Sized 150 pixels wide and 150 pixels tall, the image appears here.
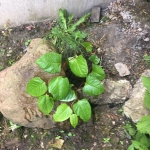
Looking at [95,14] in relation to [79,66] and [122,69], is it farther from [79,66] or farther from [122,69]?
[79,66]

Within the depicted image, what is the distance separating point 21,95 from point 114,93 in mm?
993

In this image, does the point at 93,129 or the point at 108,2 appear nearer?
the point at 93,129

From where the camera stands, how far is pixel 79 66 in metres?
2.48

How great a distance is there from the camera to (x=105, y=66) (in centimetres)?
289

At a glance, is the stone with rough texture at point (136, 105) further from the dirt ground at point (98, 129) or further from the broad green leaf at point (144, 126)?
the broad green leaf at point (144, 126)

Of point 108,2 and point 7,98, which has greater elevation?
point 108,2

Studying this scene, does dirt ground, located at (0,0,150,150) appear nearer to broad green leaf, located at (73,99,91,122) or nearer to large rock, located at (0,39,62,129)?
large rock, located at (0,39,62,129)

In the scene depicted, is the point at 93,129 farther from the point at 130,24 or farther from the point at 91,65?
the point at 130,24

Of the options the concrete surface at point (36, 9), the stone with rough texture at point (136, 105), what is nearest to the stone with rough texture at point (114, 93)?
the stone with rough texture at point (136, 105)

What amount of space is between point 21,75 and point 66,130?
76cm

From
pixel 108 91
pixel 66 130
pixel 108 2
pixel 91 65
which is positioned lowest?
pixel 66 130

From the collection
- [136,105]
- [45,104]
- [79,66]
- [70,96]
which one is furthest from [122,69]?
[45,104]

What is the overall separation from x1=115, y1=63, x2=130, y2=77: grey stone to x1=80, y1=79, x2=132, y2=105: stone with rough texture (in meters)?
0.12

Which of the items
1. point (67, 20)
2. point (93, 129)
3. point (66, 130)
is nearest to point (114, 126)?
point (93, 129)
